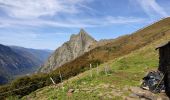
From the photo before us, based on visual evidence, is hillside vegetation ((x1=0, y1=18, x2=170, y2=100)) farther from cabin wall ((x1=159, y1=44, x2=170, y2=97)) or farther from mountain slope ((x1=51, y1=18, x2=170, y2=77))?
cabin wall ((x1=159, y1=44, x2=170, y2=97))

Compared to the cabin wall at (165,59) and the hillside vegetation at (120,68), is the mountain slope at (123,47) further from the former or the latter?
the cabin wall at (165,59)

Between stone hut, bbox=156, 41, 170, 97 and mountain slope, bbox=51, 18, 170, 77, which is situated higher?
mountain slope, bbox=51, 18, 170, 77

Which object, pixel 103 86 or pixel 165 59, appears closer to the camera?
pixel 165 59

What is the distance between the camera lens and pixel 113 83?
37688 mm

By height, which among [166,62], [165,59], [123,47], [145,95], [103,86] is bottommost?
[145,95]

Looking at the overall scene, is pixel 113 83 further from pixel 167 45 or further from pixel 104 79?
pixel 167 45

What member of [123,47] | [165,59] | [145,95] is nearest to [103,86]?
[145,95]

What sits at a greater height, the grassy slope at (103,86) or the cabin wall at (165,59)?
the cabin wall at (165,59)

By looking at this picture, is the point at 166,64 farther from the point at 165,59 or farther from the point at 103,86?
the point at 103,86

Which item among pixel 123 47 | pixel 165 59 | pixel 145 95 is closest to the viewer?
pixel 145 95

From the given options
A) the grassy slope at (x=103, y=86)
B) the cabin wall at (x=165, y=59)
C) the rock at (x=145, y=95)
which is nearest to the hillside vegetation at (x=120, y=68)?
the grassy slope at (x=103, y=86)

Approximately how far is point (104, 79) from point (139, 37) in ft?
161

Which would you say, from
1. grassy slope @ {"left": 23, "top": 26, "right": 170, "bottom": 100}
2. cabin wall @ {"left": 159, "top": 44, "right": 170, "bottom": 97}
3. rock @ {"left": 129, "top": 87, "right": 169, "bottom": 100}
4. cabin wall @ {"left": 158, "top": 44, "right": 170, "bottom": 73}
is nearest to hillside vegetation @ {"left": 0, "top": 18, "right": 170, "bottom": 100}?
grassy slope @ {"left": 23, "top": 26, "right": 170, "bottom": 100}

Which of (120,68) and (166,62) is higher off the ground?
(166,62)
